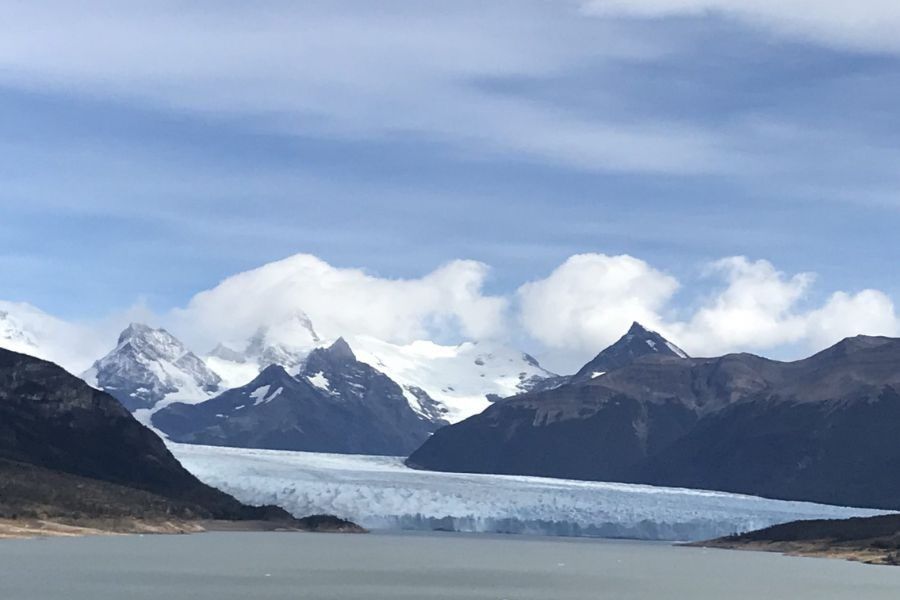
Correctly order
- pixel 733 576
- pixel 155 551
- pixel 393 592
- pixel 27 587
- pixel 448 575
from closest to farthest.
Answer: pixel 27 587 → pixel 393 592 → pixel 448 575 → pixel 733 576 → pixel 155 551

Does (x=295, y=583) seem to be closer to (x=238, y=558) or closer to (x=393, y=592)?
(x=393, y=592)

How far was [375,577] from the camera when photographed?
15162cm

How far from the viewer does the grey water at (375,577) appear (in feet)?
415

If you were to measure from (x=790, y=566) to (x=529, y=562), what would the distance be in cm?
3400

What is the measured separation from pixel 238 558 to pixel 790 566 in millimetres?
69830

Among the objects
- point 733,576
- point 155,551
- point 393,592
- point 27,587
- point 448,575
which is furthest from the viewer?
point 155,551

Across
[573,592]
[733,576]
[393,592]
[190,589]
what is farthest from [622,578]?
[190,589]

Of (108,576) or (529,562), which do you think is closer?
(108,576)

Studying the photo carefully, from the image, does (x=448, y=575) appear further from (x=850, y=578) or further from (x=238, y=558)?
(x=850, y=578)

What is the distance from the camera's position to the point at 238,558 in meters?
180

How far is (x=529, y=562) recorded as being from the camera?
19250 cm

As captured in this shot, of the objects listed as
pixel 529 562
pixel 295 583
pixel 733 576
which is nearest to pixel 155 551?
pixel 529 562

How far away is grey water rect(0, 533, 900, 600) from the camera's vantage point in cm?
12638

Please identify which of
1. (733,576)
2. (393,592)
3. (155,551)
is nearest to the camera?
(393,592)
